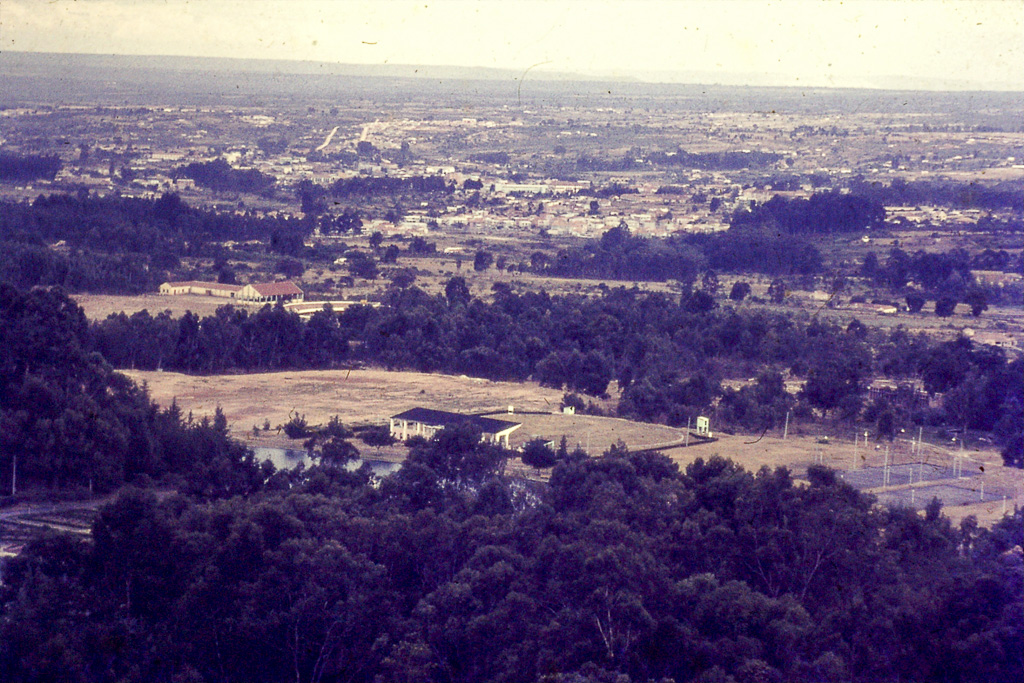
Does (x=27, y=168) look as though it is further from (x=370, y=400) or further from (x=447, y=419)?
(x=447, y=419)

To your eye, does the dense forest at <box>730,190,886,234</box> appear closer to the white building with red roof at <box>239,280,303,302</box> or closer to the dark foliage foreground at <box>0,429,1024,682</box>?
the white building with red roof at <box>239,280,303,302</box>

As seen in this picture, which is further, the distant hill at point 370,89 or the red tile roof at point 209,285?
the red tile roof at point 209,285

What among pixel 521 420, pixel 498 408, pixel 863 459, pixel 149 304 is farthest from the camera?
pixel 149 304

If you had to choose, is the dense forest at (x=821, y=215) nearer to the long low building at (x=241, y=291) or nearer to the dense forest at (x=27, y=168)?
the long low building at (x=241, y=291)

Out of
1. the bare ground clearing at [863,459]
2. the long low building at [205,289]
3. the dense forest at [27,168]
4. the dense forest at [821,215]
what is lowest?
the bare ground clearing at [863,459]

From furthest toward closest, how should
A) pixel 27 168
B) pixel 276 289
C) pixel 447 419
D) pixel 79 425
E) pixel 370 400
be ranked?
pixel 27 168 < pixel 276 289 < pixel 370 400 < pixel 447 419 < pixel 79 425

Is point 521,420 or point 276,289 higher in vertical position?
point 276,289

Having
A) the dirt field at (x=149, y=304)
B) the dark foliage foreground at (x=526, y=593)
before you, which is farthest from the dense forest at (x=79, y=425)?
the dirt field at (x=149, y=304)

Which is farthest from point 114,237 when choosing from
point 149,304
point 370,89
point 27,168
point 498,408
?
point 370,89
